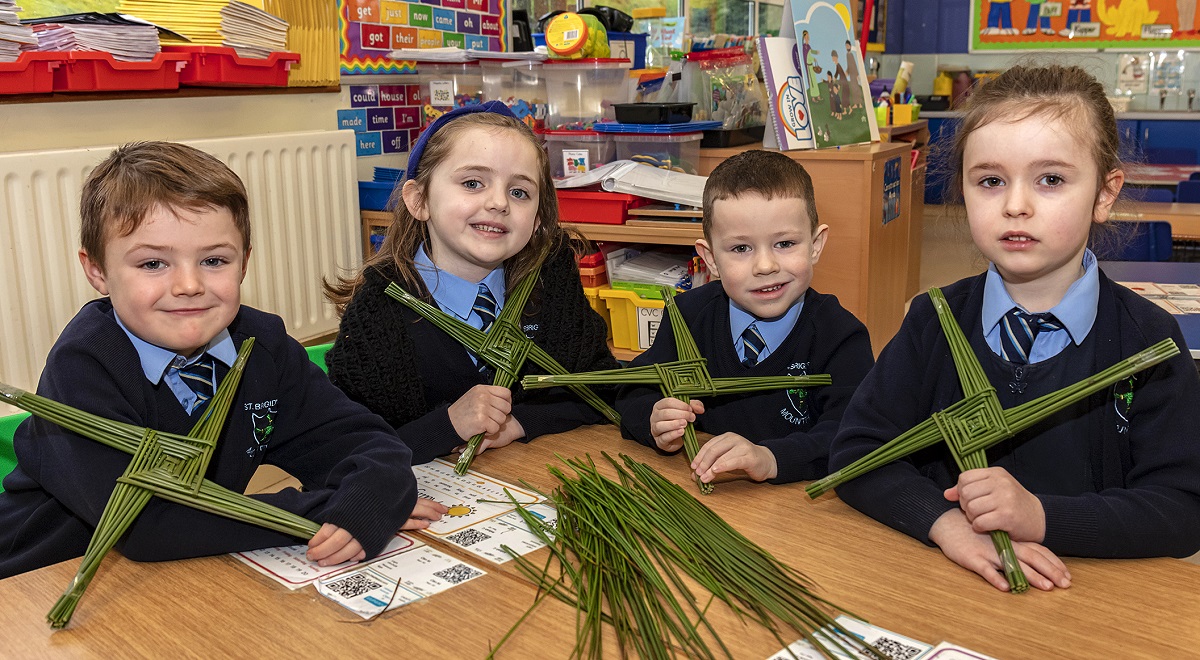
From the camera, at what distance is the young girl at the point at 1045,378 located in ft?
A: 3.43

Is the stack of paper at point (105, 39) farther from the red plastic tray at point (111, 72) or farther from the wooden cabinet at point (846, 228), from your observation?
the wooden cabinet at point (846, 228)

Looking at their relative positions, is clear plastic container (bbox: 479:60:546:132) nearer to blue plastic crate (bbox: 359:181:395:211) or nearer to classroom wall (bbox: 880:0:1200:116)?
blue plastic crate (bbox: 359:181:395:211)

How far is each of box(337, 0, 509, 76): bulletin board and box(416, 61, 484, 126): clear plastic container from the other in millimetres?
118

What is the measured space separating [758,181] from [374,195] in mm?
1921

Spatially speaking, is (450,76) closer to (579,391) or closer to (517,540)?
Answer: (579,391)

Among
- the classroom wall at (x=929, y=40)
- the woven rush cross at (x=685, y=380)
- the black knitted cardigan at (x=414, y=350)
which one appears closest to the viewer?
the woven rush cross at (x=685, y=380)

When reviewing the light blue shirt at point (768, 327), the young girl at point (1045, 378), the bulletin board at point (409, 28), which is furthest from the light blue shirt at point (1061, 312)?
the bulletin board at point (409, 28)

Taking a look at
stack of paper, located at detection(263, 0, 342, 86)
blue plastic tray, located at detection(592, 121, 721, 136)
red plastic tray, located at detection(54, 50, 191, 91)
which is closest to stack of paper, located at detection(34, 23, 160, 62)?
red plastic tray, located at detection(54, 50, 191, 91)

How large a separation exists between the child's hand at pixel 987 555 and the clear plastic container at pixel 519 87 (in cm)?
223

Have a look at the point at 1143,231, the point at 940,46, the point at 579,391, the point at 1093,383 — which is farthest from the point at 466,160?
the point at 940,46

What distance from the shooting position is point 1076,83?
1193 millimetres

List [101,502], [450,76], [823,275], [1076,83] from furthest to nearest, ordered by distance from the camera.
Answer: [450,76]
[823,275]
[1076,83]
[101,502]

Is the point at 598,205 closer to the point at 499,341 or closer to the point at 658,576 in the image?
the point at 499,341

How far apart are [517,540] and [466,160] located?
75 centimetres
